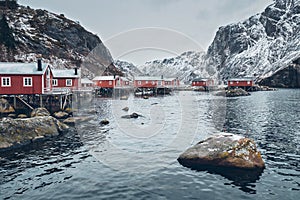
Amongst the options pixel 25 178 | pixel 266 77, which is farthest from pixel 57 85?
pixel 266 77

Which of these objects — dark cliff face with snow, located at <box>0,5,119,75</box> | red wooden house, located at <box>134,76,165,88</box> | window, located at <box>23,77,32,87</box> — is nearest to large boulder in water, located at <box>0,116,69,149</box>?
window, located at <box>23,77,32,87</box>

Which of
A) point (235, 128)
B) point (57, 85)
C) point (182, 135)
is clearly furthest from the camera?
point (57, 85)

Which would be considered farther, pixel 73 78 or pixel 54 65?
pixel 54 65

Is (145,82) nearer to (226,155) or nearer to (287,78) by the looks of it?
(287,78)

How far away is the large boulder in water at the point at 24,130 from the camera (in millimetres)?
20531

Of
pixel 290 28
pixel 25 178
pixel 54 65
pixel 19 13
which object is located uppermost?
pixel 290 28

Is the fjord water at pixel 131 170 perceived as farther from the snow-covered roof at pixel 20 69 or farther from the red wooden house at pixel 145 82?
the red wooden house at pixel 145 82

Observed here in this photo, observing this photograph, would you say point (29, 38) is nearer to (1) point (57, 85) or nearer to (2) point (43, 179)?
(1) point (57, 85)

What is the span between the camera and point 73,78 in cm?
5966

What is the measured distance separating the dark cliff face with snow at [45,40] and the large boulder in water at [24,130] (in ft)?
239

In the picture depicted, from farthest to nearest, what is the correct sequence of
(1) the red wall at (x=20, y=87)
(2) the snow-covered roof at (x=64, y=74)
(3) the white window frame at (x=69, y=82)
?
(3) the white window frame at (x=69, y=82)
(2) the snow-covered roof at (x=64, y=74)
(1) the red wall at (x=20, y=87)

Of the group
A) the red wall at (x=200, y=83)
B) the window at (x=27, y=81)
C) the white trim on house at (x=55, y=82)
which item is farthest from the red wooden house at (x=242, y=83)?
A: the window at (x=27, y=81)

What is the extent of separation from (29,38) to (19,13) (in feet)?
85.6

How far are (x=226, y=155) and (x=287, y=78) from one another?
5471 inches
